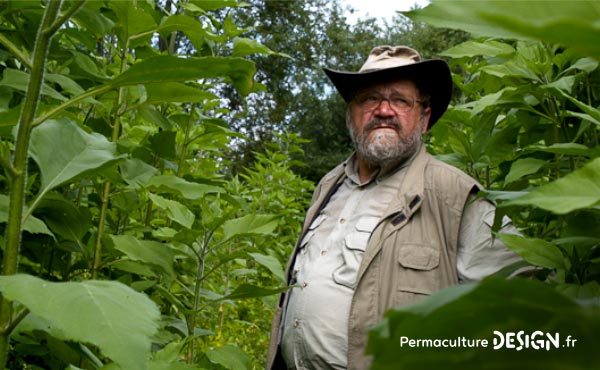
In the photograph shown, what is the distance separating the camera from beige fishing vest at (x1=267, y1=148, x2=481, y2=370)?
2990 mm

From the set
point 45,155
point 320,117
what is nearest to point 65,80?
point 45,155

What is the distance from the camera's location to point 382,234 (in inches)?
123

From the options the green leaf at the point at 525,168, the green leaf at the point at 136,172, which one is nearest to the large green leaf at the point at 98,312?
the green leaf at the point at 136,172

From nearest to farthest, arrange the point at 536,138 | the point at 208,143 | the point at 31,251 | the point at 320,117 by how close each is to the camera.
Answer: the point at 31,251 → the point at 536,138 → the point at 208,143 → the point at 320,117

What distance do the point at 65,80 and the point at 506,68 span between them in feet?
4.51

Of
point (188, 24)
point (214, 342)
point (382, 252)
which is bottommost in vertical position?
point (214, 342)

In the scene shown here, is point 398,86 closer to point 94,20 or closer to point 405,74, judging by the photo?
point 405,74

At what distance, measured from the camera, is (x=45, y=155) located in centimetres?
135

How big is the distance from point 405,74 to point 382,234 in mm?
1028

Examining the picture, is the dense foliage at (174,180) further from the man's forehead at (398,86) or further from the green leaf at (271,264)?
the man's forehead at (398,86)

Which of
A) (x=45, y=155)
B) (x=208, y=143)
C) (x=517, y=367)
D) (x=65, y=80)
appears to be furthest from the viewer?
(x=208, y=143)

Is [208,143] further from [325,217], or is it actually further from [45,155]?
[45,155]

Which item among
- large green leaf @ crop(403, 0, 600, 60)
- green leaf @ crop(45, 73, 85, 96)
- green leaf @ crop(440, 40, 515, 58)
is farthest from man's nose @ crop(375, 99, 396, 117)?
large green leaf @ crop(403, 0, 600, 60)

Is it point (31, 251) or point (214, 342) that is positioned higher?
point (31, 251)
